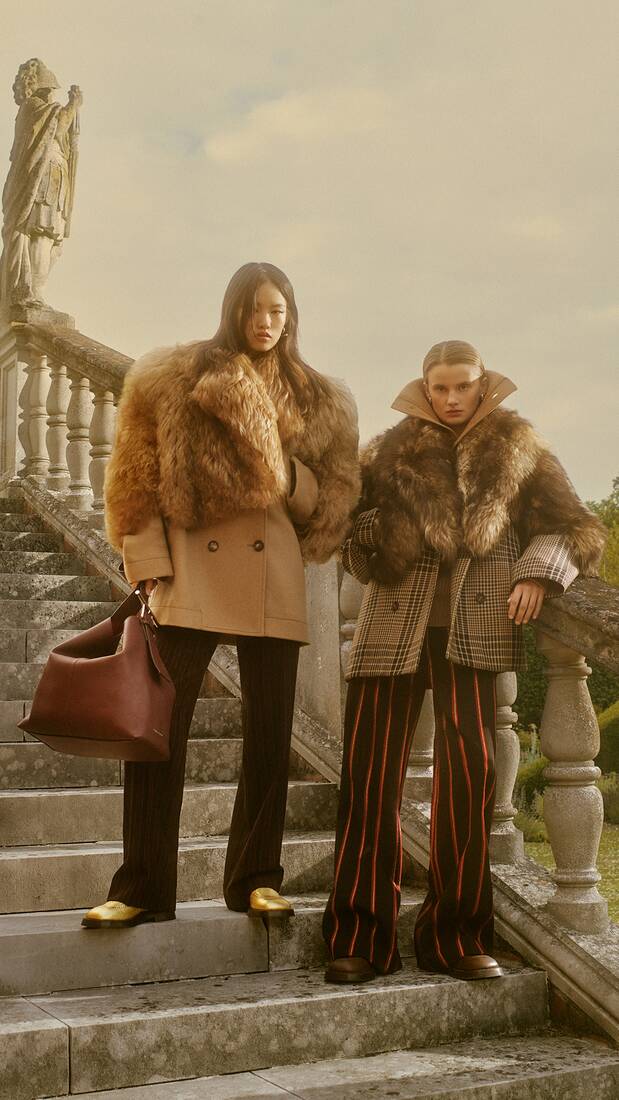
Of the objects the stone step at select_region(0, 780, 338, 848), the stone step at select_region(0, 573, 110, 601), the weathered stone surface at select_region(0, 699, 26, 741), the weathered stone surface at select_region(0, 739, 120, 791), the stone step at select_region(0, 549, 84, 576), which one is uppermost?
the stone step at select_region(0, 549, 84, 576)

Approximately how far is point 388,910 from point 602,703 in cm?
868

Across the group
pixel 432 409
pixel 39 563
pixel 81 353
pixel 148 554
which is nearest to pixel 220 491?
pixel 148 554

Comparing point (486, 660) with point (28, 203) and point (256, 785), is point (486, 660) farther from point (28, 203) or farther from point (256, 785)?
point (28, 203)

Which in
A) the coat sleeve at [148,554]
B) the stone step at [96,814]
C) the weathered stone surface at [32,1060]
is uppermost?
the coat sleeve at [148,554]

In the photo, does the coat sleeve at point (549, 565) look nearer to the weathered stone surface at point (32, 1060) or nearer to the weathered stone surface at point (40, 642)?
the weathered stone surface at point (32, 1060)

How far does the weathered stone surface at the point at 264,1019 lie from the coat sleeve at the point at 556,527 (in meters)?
1.11

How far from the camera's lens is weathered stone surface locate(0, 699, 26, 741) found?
14.1ft

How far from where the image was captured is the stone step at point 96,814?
377 centimetres

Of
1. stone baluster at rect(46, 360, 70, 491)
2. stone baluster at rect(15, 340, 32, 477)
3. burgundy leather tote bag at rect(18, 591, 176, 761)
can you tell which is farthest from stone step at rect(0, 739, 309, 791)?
stone baluster at rect(15, 340, 32, 477)

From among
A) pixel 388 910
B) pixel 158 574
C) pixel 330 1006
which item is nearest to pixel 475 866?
pixel 388 910

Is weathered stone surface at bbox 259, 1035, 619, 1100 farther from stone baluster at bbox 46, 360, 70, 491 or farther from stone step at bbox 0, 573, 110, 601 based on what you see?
stone baluster at bbox 46, 360, 70, 491

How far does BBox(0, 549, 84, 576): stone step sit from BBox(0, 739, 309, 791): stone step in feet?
6.40

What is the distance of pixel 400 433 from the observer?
11.4ft

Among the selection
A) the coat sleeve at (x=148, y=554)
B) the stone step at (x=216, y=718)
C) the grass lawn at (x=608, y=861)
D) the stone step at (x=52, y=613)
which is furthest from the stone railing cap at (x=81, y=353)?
the grass lawn at (x=608, y=861)
